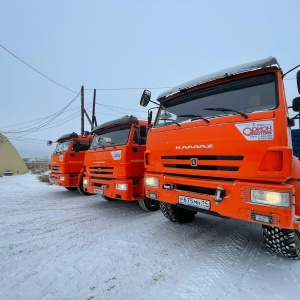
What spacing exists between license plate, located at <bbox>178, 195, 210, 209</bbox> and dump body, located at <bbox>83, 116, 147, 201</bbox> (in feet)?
6.03

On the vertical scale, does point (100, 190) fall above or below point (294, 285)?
above

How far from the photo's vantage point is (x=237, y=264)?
2.90 m

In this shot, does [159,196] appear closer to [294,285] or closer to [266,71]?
[294,285]

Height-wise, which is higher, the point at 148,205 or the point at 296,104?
the point at 296,104

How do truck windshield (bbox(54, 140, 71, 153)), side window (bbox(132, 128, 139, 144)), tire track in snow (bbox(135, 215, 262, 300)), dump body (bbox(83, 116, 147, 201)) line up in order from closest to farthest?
tire track in snow (bbox(135, 215, 262, 300)) < dump body (bbox(83, 116, 147, 201)) < side window (bbox(132, 128, 139, 144)) < truck windshield (bbox(54, 140, 71, 153))

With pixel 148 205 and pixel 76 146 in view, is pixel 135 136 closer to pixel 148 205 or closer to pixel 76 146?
pixel 148 205

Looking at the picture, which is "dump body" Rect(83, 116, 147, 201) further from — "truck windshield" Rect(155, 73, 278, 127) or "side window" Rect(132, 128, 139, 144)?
"truck windshield" Rect(155, 73, 278, 127)

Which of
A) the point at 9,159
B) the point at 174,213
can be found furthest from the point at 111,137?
the point at 9,159

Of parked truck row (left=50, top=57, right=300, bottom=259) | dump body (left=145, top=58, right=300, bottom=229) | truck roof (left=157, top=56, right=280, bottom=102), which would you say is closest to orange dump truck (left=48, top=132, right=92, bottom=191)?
parked truck row (left=50, top=57, right=300, bottom=259)

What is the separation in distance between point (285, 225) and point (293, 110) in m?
1.51

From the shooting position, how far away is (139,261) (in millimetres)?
3014

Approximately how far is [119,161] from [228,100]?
112 inches

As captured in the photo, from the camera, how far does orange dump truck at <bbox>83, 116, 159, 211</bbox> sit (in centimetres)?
506

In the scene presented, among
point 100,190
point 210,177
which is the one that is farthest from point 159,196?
point 100,190
